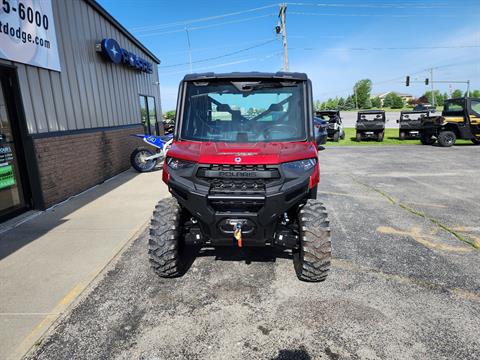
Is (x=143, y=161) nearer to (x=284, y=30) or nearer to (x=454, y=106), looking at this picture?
(x=454, y=106)

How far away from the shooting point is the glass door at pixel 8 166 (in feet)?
18.4

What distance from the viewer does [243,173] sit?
3068mm

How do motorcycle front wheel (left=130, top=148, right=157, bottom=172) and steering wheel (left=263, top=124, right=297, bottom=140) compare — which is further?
motorcycle front wheel (left=130, top=148, right=157, bottom=172)

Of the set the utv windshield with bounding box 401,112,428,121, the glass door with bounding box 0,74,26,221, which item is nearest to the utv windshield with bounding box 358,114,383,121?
the utv windshield with bounding box 401,112,428,121

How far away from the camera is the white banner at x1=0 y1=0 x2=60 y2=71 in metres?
5.40

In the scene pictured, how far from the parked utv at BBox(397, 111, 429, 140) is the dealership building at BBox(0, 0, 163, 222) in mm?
15743

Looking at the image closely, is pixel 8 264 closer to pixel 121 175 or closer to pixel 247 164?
pixel 247 164

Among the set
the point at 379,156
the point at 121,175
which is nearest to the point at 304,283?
the point at 121,175

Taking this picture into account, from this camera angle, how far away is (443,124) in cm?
1570

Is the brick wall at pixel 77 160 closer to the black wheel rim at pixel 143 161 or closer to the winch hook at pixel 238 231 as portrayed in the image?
the black wheel rim at pixel 143 161

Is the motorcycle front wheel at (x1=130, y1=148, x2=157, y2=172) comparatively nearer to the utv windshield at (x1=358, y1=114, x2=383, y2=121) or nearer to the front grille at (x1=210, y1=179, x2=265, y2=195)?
the front grille at (x1=210, y1=179, x2=265, y2=195)

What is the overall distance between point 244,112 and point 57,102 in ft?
17.1

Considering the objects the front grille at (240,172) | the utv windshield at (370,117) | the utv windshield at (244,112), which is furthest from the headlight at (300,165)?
the utv windshield at (370,117)

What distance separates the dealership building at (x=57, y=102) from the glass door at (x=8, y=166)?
2 centimetres
